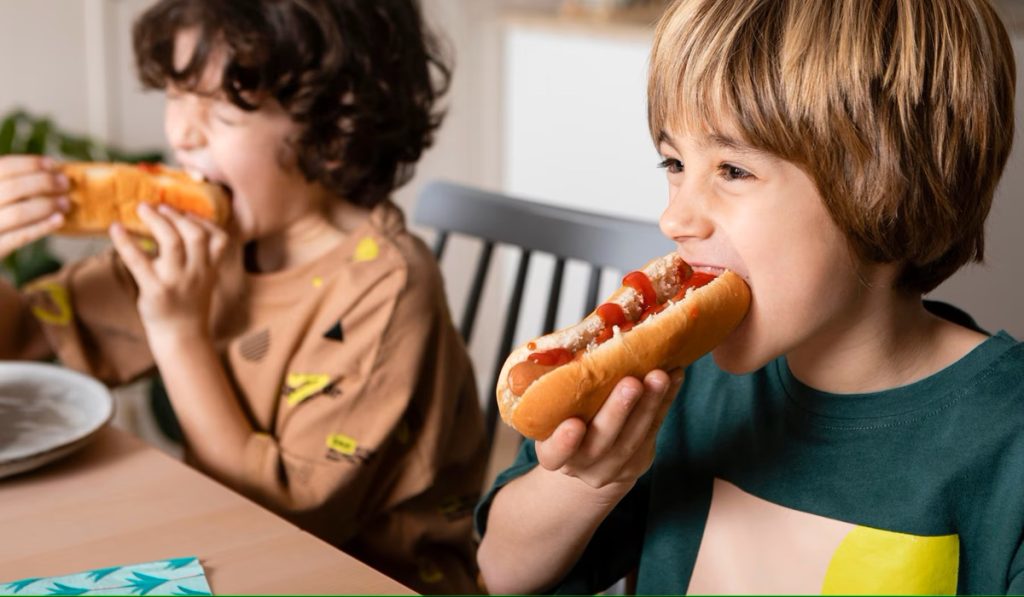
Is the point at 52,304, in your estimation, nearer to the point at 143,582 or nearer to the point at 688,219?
the point at 143,582

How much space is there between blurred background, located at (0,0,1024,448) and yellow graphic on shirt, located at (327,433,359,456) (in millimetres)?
1840

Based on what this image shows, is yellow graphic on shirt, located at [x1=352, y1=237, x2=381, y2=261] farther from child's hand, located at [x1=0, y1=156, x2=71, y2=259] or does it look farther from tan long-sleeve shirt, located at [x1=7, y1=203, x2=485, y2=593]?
child's hand, located at [x1=0, y1=156, x2=71, y2=259]

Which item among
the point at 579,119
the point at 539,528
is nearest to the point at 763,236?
the point at 539,528

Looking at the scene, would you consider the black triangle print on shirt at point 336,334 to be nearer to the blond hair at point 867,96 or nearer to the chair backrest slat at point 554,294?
the chair backrest slat at point 554,294

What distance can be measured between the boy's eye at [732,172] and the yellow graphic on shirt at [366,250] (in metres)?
0.73

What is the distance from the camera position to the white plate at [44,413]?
1.32 meters

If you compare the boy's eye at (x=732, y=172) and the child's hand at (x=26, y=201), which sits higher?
the boy's eye at (x=732, y=172)

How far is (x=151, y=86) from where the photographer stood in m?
1.94

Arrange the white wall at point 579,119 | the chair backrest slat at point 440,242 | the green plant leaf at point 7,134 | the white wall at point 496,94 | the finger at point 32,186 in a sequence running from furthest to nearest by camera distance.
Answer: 1. the white wall at point 579,119
2. the white wall at point 496,94
3. the green plant leaf at point 7,134
4. the chair backrest slat at point 440,242
5. the finger at point 32,186

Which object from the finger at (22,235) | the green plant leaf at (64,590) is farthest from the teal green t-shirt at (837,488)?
the finger at (22,235)

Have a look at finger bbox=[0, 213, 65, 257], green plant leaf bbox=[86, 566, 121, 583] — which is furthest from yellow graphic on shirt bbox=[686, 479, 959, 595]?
finger bbox=[0, 213, 65, 257]

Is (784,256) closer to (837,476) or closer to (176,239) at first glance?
(837,476)

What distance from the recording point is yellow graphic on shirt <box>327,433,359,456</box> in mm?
1619

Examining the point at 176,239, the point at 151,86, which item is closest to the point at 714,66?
the point at 176,239
